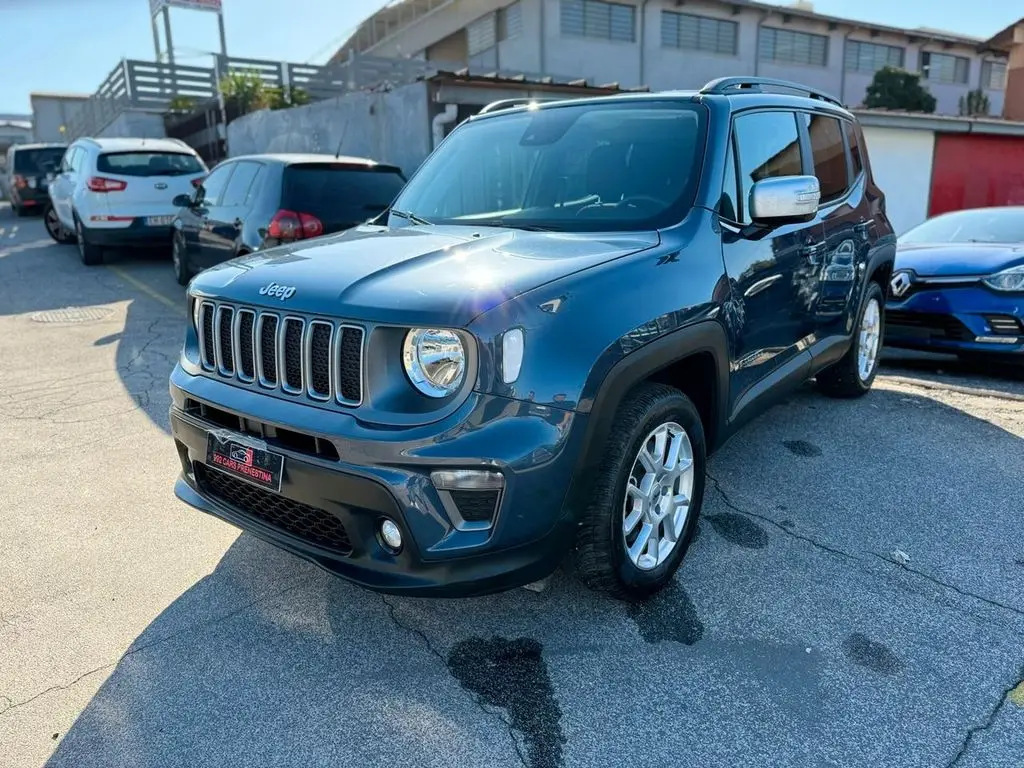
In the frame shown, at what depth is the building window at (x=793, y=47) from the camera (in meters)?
27.1

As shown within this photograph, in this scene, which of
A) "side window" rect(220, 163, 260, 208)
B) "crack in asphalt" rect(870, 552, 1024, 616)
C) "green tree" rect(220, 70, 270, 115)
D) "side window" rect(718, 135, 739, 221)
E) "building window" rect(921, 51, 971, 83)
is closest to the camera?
"crack in asphalt" rect(870, 552, 1024, 616)

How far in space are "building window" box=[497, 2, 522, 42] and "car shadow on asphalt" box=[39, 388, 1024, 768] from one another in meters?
23.8

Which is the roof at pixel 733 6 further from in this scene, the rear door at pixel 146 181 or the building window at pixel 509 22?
the rear door at pixel 146 181

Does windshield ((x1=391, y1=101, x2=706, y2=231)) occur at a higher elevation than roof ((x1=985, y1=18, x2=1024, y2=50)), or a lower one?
lower

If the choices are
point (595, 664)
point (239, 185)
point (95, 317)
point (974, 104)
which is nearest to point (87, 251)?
point (95, 317)

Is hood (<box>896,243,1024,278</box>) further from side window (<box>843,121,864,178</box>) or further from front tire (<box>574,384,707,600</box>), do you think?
front tire (<box>574,384,707,600</box>)

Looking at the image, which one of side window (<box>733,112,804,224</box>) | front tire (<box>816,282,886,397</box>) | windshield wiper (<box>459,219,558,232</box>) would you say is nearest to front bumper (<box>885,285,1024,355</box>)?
front tire (<box>816,282,886,397</box>)

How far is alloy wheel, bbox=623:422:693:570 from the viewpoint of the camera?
288 centimetres

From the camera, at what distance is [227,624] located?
2.90 meters

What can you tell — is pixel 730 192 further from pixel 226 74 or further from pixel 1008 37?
pixel 1008 37

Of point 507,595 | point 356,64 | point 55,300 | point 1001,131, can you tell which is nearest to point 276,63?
point 356,64

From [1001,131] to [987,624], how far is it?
57.9ft

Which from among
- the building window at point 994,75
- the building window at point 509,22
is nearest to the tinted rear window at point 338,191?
the building window at point 509,22

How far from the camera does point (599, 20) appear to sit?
23703mm
